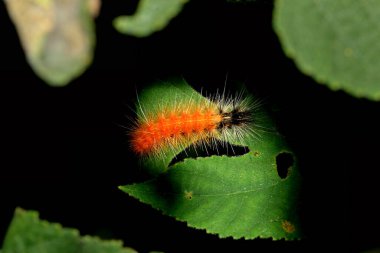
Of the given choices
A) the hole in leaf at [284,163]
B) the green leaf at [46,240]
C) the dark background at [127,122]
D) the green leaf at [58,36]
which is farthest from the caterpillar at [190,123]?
the green leaf at [58,36]

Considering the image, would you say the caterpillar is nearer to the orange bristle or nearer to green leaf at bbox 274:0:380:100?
the orange bristle

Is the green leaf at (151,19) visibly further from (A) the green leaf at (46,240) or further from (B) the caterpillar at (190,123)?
(B) the caterpillar at (190,123)

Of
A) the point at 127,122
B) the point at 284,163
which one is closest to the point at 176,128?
the point at 127,122

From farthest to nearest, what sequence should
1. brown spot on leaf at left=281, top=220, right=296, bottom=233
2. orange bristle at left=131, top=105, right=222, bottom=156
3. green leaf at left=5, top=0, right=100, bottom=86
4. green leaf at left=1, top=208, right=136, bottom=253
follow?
orange bristle at left=131, top=105, right=222, bottom=156
brown spot on leaf at left=281, top=220, right=296, bottom=233
green leaf at left=1, top=208, right=136, bottom=253
green leaf at left=5, top=0, right=100, bottom=86

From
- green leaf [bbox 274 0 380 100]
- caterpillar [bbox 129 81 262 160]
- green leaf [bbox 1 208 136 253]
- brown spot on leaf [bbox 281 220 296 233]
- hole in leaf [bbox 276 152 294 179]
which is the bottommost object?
green leaf [bbox 1 208 136 253]

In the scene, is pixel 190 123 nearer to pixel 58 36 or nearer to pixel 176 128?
pixel 176 128

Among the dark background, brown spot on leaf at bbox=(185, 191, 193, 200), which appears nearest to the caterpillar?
the dark background
